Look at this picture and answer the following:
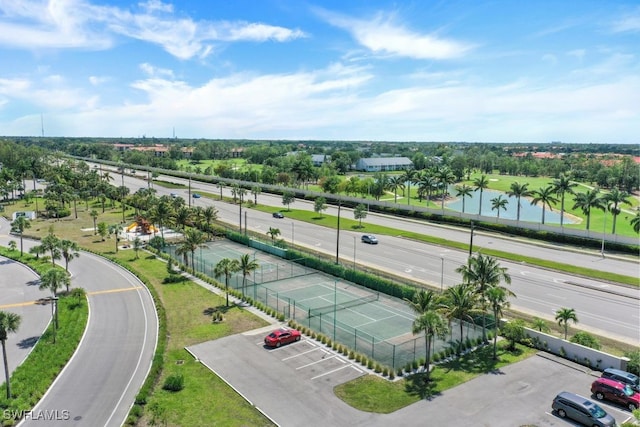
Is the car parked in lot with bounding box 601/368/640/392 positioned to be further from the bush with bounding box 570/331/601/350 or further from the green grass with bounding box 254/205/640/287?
the green grass with bounding box 254/205/640/287

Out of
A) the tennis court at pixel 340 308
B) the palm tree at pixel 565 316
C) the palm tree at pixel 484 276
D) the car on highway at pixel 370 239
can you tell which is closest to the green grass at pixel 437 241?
the car on highway at pixel 370 239

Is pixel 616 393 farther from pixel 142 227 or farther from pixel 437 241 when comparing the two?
pixel 142 227

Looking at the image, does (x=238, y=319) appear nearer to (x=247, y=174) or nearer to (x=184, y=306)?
(x=184, y=306)

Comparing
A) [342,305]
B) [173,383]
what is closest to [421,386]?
[342,305]

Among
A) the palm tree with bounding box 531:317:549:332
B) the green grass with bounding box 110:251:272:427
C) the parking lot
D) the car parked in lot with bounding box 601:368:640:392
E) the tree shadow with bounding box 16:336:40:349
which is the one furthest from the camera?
the palm tree with bounding box 531:317:549:332

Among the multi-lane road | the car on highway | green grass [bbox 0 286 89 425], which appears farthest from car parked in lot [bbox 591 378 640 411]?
the car on highway

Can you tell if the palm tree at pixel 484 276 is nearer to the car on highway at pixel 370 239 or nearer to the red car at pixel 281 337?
the red car at pixel 281 337

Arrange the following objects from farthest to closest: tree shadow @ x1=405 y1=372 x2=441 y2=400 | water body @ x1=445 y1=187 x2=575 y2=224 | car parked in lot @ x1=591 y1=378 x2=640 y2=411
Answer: water body @ x1=445 y1=187 x2=575 y2=224 < tree shadow @ x1=405 y1=372 x2=441 y2=400 < car parked in lot @ x1=591 y1=378 x2=640 y2=411

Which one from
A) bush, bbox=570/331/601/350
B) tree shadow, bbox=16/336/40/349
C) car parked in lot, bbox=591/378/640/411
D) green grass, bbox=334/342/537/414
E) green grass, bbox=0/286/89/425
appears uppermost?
bush, bbox=570/331/601/350
